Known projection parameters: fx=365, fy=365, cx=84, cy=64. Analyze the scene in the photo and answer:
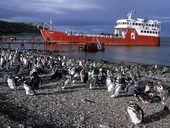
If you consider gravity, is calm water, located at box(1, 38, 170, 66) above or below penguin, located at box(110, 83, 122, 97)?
below

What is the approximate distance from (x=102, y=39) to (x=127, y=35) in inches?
318

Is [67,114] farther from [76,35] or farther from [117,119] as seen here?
[76,35]

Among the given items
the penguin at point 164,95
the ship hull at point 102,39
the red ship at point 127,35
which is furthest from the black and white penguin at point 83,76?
the red ship at point 127,35

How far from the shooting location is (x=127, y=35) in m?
87.9

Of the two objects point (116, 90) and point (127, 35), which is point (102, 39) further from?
point (116, 90)

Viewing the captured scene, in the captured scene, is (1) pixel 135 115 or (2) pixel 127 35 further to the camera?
(2) pixel 127 35

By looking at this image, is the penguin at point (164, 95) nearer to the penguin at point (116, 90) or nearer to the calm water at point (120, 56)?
the penguin at point (116, 90)

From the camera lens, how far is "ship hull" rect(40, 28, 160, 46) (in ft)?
256

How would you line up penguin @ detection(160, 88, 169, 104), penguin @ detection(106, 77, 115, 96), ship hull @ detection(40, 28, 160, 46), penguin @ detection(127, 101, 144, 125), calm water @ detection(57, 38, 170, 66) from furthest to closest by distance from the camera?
ship hull @ detection(40, 28, 160, 46) → calm water @ detection(57, 38, 170, 66) → penguin @ detection(106, 77, 115, 96) → penguin @ detection(160, 88, 169, 104) → penguin @ detection(127, 101, 144, 125)

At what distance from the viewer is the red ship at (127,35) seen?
78875 mm

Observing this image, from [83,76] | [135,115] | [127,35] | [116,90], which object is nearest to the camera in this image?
[135,115]

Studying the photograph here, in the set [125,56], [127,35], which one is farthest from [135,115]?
[127,35]

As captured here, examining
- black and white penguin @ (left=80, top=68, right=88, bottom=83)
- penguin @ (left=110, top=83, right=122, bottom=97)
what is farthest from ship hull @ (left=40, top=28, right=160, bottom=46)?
penguin @ (left=110, top=83, right=122, bottom=97)

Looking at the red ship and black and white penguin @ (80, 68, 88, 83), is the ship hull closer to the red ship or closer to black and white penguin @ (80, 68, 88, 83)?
the red ship
